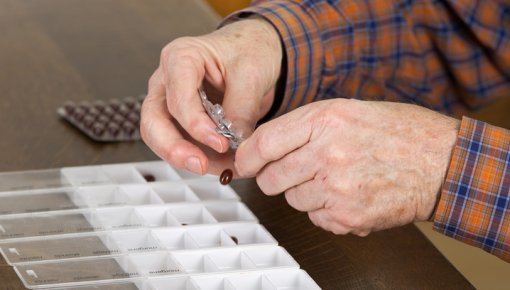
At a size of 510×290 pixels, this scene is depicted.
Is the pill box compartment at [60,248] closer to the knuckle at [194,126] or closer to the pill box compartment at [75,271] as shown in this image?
the pill box compartment at [75,271]

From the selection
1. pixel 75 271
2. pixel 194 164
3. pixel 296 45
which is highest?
pixel 296 45

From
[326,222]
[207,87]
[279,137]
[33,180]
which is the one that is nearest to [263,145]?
[279,137]

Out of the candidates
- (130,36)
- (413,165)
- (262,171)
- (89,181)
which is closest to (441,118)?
(413,165)

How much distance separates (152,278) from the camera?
1.04 meters

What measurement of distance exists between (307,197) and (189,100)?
20cm

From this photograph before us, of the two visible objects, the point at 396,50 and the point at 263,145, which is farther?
the point at 396,50

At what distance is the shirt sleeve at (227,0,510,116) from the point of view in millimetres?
1500

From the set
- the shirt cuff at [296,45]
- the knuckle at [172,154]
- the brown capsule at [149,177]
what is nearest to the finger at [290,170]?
the knuckle at [172,154]

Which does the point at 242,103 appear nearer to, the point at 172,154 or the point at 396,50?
the point at 172,154

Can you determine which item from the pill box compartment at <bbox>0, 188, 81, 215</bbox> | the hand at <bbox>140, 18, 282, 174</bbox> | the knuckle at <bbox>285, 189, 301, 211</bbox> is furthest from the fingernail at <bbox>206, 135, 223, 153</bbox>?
the pill box compartment at <bbox>0, 188, 81, 215</bbox>

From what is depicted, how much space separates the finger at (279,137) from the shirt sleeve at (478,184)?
19cm

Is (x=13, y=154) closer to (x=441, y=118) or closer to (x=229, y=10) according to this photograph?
(x=441, y=118)

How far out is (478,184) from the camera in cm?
112

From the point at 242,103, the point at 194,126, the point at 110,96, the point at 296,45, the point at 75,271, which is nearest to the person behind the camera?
the point at 75,271
